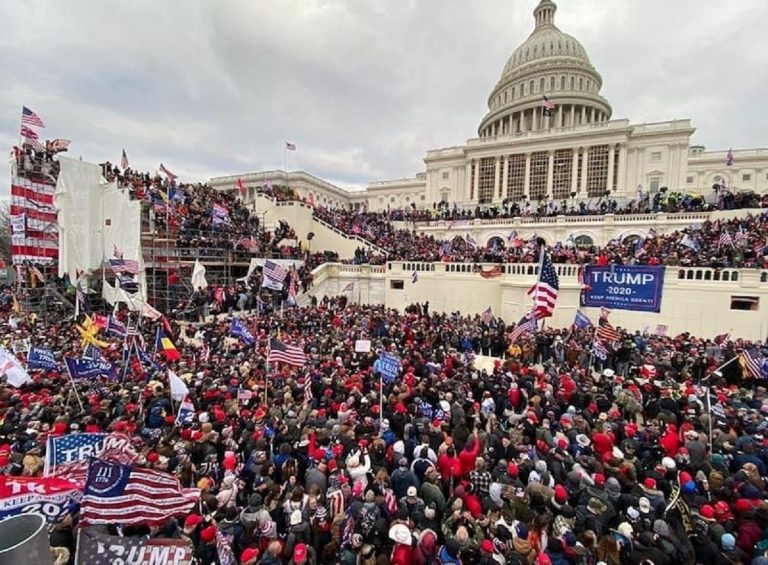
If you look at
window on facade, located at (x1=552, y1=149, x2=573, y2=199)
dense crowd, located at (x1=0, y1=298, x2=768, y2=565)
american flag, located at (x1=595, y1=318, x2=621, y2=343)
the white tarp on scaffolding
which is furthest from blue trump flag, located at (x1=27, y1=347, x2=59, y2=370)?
window on facade, located at (x1=552, y1=149, x2=573, y2=199)

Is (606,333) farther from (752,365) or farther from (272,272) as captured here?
(272,272)

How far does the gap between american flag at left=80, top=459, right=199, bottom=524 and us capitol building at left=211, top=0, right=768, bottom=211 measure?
1806 inches

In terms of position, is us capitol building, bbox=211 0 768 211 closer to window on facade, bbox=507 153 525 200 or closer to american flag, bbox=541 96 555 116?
window on facade, bbox=507 153 525 200

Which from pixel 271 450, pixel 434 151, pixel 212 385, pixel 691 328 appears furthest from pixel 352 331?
pixel 434 151

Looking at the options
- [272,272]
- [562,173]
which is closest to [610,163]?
[562,173]

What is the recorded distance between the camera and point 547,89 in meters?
60.6

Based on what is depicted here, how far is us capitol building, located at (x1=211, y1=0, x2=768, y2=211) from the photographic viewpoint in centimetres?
4475

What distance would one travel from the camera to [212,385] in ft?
28.6

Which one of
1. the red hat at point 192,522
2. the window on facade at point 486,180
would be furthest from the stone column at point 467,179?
the red hat at point 192,522

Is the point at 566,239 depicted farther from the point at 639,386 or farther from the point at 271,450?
the point at 271,450

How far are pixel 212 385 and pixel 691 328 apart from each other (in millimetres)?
19684

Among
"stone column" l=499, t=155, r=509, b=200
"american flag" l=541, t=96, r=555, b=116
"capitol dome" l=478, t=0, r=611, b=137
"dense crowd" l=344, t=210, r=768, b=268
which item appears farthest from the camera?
"capitol dome" l=478, t=0, r=611, b=137

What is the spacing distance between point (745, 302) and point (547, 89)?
57658 mm

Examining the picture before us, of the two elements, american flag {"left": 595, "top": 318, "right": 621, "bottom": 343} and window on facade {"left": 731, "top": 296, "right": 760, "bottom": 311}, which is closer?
american flag {"left": 595, "top": 318, "right": 621, "bottom": 343}
